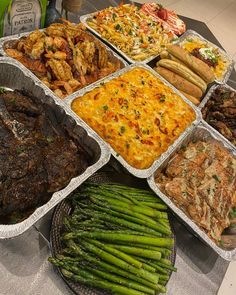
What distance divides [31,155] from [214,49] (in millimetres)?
3523

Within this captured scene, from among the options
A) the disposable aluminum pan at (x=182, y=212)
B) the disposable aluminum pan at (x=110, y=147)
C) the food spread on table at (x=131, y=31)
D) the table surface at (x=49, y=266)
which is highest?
the food spread on table at (x=131, y=31)

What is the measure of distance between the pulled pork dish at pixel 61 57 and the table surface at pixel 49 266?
0.88 m

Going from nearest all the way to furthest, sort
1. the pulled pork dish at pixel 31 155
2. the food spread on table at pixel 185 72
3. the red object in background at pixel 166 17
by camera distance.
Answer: the pulled pork dish at pixel 31 155 < the food spread on table at pixel 185 72 < the red object in background at pixel 166 17

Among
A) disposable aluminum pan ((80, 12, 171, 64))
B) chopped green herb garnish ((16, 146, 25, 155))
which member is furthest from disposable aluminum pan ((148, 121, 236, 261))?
disposable aluminum pan ((80, 12, 171, 64))

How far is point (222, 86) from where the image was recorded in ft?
12.3

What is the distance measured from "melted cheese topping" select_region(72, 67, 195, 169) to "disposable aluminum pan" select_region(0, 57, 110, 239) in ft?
0.69

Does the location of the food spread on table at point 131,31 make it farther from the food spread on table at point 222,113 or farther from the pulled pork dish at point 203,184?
the pulled pork dish at point 203,184

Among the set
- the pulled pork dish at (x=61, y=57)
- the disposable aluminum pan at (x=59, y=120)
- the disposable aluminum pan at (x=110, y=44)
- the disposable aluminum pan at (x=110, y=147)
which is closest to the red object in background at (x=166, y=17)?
the disposable aluminum pan at (x=110, y=44)

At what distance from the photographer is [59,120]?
8.02 ft

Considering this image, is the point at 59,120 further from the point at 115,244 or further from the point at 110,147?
the point at 115,244

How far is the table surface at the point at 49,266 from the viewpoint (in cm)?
191

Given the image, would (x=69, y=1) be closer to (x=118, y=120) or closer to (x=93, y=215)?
(x=118, y=120)

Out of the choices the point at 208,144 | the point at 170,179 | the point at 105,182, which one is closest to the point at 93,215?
the point at 105,182

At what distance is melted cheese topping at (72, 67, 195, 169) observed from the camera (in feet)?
8.32
